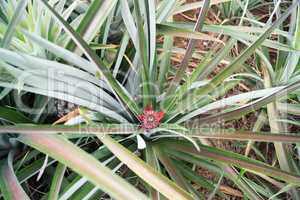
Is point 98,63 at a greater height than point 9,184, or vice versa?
point 98,63

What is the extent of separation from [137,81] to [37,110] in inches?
8.4

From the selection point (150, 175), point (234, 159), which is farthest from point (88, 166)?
point (234, 159)

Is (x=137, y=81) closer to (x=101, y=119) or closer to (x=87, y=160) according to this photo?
(x=101, y=119)

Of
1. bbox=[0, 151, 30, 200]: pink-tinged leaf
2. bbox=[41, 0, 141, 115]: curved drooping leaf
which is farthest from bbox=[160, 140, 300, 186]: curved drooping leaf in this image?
bbox=[0, 151, 30, 200]: pink-tinged leaf

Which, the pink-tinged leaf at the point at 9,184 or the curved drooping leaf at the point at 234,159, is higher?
the pink-tinged leaf at the point at 9,184

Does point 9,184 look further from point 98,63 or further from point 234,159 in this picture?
point 234,159

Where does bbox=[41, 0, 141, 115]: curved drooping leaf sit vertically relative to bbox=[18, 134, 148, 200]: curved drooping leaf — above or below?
above

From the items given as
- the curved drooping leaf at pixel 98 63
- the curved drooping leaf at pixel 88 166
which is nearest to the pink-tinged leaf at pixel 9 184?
the curved drooping leaf at pixel 88 166

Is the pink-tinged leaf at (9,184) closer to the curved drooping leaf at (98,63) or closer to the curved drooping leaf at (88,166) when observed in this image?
the curved drooping leaf at (88,166)

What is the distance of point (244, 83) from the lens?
103cm

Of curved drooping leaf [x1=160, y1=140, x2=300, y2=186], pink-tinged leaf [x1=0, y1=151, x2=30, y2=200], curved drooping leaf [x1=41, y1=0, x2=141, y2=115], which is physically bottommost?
curved drooping leaf [x1=160, y1=140, x2=300, y2=186]

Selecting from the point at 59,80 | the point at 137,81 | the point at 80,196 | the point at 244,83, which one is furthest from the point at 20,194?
the point at 244,83

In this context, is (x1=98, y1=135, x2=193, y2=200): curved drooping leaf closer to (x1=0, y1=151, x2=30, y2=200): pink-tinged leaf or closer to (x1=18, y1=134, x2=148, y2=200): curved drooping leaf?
(x1=18, y1=134, x2=148, y2=200): curved drooping leaf

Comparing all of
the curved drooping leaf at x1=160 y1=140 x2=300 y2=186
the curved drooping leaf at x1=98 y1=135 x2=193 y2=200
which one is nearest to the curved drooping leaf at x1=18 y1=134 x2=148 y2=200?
the curved drooping leaf at x1=98 y1=135 x2=193 y2=200
